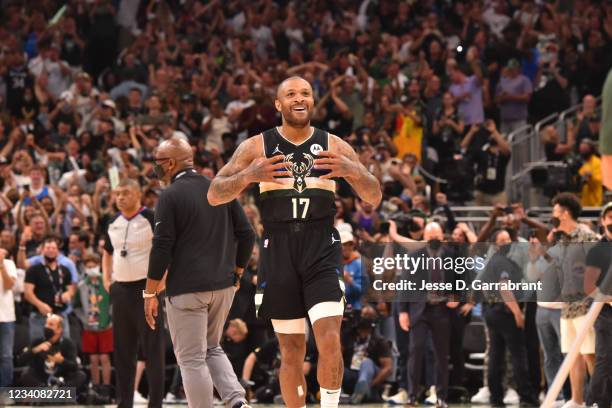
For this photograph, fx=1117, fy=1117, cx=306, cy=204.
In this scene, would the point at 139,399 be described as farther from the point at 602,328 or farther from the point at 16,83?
the point at 16,83

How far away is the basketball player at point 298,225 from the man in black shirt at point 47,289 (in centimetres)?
684

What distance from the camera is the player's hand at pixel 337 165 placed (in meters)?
7.29

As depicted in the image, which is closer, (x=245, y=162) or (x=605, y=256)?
(x=245, y=162)

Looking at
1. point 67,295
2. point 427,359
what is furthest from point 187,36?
point 427,359

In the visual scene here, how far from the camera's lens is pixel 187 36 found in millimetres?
23062

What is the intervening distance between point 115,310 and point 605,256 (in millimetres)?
4264

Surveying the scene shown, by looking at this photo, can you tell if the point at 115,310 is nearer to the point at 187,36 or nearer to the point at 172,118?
the point at 172,118

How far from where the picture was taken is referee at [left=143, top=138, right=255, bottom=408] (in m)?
8.41

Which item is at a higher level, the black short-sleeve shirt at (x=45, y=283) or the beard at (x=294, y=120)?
the beard at (x=294, y=120)

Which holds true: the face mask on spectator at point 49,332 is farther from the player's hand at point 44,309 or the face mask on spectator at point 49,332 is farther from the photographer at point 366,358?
the photographer at point 366,358

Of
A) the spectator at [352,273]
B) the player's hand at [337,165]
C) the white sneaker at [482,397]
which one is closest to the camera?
the player's hand at [337,165]

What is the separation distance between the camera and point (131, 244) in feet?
32.3

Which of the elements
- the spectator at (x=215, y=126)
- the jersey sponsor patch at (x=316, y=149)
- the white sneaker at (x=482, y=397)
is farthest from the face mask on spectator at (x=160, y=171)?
the spectator at (x=215, y=126)

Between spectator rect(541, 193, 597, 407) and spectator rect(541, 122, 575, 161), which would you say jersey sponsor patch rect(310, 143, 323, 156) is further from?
spectator rect(541, 122, 575, 161)
